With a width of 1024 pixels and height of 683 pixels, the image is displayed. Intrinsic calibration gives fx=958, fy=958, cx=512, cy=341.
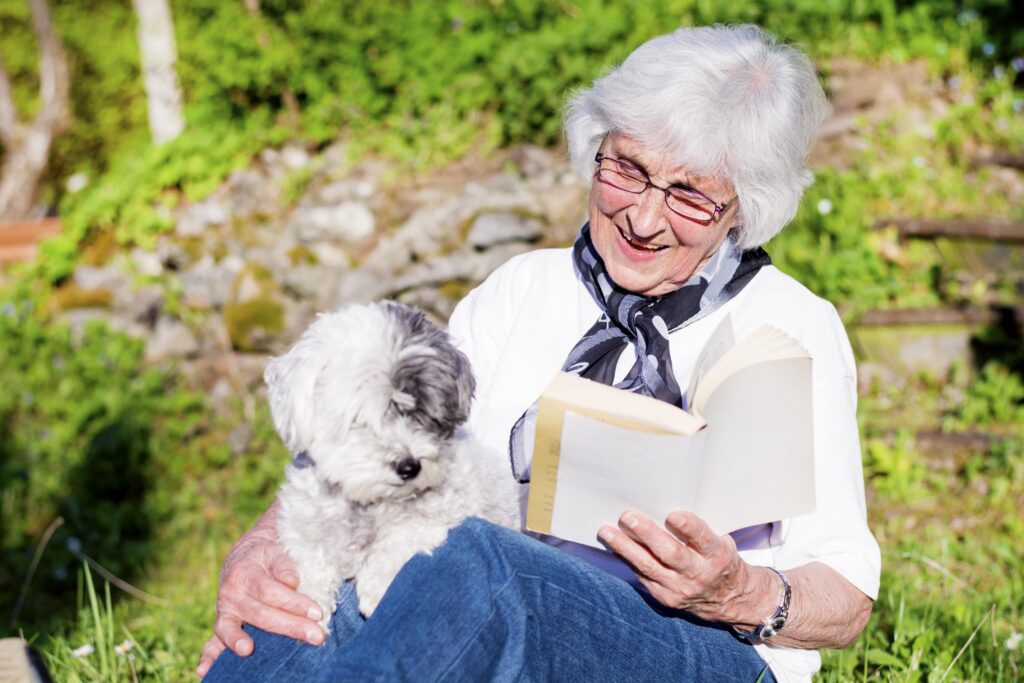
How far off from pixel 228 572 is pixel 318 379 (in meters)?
0.60

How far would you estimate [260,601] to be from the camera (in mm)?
2197

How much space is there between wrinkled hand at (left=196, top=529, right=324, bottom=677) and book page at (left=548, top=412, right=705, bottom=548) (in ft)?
2.21

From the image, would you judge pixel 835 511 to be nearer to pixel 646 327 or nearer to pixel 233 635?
pixel 646 327

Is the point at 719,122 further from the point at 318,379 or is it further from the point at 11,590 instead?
the point at 11,590

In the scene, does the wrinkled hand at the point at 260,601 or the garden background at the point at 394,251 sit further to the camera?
the garden background at the point at 394,251

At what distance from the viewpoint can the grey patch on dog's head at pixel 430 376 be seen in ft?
6.63

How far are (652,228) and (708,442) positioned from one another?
75 centimetres

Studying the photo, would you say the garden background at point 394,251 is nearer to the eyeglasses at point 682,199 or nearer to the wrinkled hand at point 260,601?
the wrinkled hand at point 260,601

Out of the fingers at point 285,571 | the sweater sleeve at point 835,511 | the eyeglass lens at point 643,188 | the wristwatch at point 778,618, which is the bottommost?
the fingers at point 285,571

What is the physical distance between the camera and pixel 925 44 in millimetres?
6590

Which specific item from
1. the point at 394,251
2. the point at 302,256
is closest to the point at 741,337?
the point at 394,251

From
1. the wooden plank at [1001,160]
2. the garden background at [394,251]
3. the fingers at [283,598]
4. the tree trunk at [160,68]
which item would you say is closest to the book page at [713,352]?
the fingers at [283,598]

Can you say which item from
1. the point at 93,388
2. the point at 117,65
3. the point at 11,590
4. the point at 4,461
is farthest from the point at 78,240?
the point at 117,65

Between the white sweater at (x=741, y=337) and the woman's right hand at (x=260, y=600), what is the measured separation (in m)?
0.59
